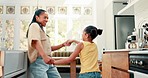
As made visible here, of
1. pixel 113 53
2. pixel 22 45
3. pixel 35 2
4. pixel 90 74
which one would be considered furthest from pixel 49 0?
pixel 90 74

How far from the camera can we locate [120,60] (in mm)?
2102

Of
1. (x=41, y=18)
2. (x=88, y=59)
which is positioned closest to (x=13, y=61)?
(x=41, y=18)

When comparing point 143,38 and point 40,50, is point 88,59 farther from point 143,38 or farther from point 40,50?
point 143,38

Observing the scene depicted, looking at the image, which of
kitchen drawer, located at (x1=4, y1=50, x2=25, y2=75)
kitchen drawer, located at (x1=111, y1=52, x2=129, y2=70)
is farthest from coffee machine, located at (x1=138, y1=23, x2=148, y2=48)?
kitchen drawer, located at (x1=4, y1=50, x2=25, y2=75)

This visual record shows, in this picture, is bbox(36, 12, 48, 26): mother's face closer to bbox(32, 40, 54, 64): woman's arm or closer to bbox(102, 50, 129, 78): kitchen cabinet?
bbox(32, 40, 54, 64): woman's arm

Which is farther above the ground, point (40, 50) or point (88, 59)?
point (40, 50)

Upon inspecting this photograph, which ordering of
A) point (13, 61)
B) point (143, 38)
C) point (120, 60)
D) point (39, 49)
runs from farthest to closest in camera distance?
point (143, 38) → point (120, 60) → point (39, 49) → point (13, 61)

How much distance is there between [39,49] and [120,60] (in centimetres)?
88

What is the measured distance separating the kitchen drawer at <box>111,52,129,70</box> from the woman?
722 mm

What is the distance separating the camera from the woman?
1854mm

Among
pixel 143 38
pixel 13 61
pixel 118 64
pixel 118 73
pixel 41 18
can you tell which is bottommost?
pixel 118 73

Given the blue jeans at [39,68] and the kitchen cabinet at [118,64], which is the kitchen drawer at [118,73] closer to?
the kitchen cabinet at [118,64]

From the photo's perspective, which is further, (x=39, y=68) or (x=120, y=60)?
(x=120, y=60)

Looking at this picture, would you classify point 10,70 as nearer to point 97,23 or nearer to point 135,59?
point 135,59
